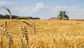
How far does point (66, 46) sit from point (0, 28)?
6.79 ft

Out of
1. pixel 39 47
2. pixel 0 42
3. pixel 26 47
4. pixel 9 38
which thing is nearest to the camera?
pixel 9 38

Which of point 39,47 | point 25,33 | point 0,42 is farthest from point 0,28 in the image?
point 39,47

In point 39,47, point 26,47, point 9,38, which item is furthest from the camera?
point 39,47

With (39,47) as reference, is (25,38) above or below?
above

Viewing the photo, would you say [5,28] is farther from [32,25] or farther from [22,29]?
[32,25]

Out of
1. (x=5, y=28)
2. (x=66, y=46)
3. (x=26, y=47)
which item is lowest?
(x=66, y=46)

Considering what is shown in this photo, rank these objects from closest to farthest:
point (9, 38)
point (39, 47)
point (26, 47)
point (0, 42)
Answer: point (9, 38), point (26, 47), point (0, 42), point (39, 47)

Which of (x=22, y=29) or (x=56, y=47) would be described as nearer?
(x=22, y=29)

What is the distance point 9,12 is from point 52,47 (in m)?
1.88

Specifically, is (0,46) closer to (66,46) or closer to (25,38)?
(25,38)

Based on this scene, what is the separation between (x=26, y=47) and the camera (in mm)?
1617

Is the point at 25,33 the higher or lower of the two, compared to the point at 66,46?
higher

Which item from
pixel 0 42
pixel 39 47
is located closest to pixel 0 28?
pixel 0 42

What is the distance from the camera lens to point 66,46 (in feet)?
12.1
